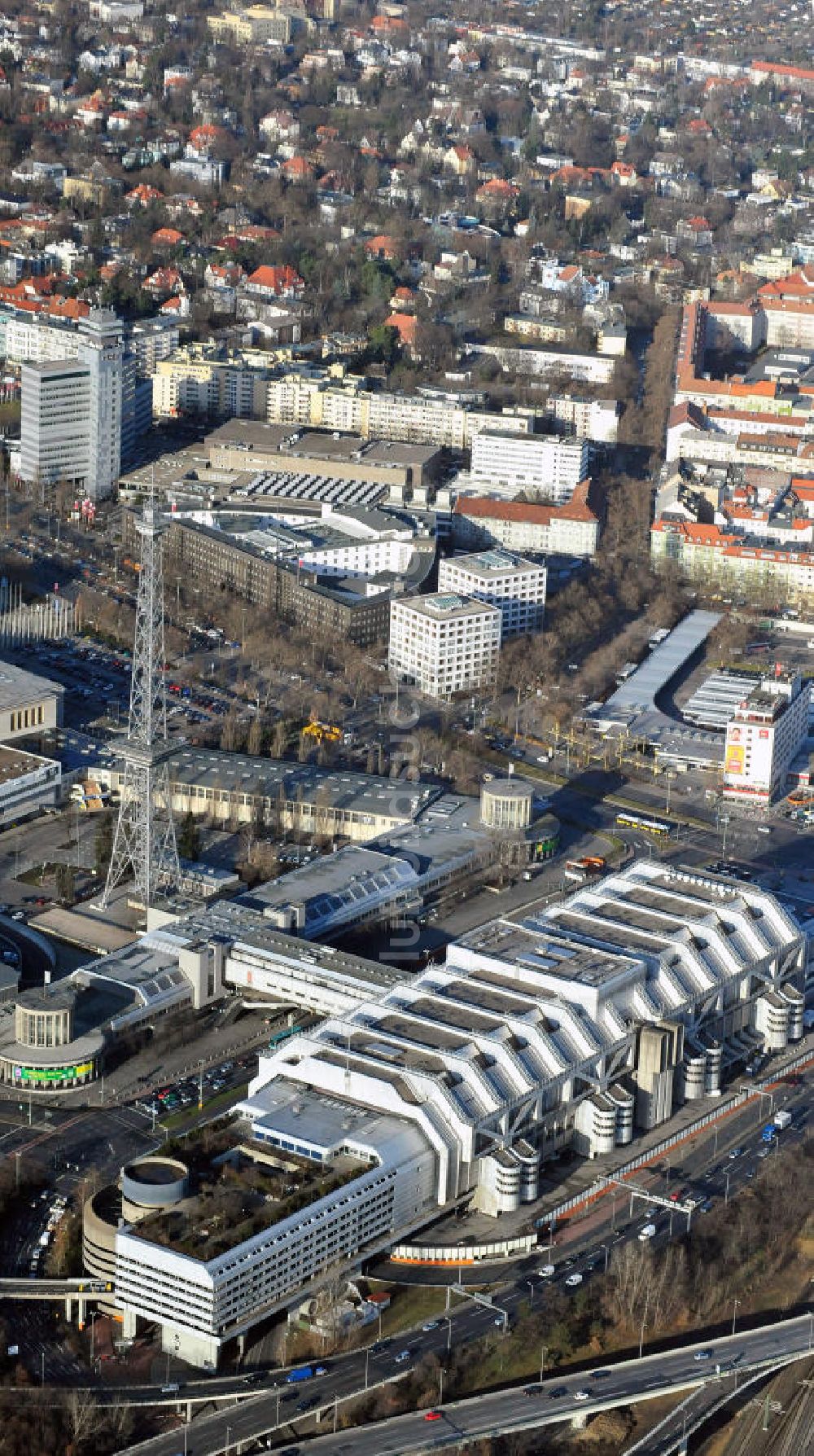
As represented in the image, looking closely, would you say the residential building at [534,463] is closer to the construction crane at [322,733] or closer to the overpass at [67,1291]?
the construction crane at [322,733]

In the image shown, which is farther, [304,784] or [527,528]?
[527,528]

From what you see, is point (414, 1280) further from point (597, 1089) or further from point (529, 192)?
point (529, 192)

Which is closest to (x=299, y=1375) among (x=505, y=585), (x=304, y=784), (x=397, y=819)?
(x=397, y=819)

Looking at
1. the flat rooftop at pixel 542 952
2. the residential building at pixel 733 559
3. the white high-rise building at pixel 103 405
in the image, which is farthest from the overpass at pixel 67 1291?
the white high-rise building at pixel 103 405

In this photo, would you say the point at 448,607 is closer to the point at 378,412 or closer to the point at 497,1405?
the point at 378,412

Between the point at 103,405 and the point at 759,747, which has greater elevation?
the point at 103,405

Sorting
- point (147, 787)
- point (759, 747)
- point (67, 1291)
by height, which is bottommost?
point (67, 1291)

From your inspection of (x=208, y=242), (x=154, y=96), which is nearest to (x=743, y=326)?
(x=208, y=242)
